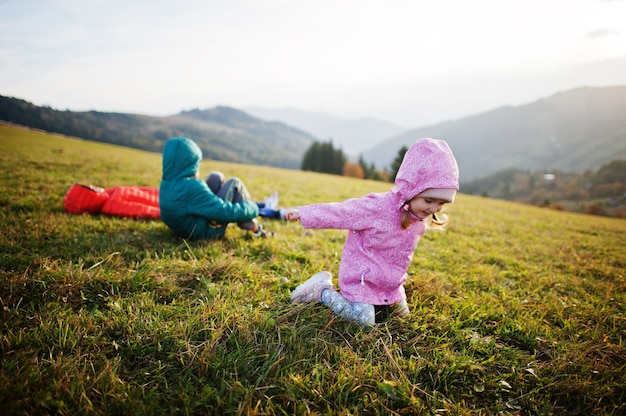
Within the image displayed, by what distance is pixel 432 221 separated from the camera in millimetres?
3750

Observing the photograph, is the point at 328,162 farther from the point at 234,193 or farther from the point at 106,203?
the point at 234,193

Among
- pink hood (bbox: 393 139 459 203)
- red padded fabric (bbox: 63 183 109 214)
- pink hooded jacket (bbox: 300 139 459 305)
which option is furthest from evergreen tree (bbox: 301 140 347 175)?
pink hood (bbox: 393 139 459 203)

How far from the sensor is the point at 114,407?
2.06m

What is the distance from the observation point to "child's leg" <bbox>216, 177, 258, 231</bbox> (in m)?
5.22

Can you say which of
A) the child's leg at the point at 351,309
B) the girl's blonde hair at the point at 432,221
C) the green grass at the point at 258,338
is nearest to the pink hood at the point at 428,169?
the girl's blonde hair at the point at 432,221

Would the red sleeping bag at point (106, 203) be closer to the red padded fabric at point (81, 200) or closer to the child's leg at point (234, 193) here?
the red padded fabric at point (81, 200)

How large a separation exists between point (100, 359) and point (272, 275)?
2097mm

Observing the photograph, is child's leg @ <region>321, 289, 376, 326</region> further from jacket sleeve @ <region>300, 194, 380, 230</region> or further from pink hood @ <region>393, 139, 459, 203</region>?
pink hood @ <region>393, 139, 459, 203</region>

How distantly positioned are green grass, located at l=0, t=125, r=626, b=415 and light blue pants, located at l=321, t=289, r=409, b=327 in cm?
12

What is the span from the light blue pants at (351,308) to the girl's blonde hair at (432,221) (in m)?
1.00

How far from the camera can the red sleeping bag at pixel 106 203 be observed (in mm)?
5879

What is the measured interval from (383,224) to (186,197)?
10.6ft

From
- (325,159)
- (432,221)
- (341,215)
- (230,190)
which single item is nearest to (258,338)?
(341,215)

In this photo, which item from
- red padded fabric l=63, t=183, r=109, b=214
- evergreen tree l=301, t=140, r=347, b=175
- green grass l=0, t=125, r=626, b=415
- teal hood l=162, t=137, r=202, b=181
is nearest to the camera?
green grass l=0, t=125, r=626, b=415
